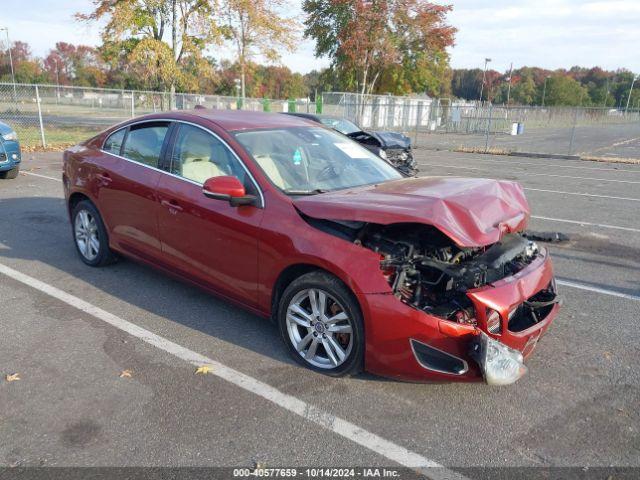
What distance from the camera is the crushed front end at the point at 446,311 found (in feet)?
9.70

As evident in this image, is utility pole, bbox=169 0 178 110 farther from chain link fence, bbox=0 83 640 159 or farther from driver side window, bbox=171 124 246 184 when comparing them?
driver side window, bbox=171 124 246 184

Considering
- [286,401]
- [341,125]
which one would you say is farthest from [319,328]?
[341,125]

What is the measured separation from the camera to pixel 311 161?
4121 millimetres

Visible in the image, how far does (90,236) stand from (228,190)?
8.41 ft

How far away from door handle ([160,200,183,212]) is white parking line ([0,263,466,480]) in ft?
3.27

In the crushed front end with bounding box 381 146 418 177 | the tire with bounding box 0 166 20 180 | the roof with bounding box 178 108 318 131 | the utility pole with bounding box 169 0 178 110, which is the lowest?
the tire with bounding box 0 166 20 180

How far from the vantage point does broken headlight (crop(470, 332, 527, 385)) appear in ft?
9.48

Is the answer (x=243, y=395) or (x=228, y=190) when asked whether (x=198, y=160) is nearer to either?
(x=228, y=190)

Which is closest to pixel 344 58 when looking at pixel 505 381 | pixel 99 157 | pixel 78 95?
pixel 78 95

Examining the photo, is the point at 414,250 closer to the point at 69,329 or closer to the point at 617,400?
the point at 617,400

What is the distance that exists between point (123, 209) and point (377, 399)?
3.00 metres

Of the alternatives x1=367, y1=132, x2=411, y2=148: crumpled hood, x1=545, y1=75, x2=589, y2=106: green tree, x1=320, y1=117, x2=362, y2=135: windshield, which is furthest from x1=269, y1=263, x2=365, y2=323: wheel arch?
x1=545, y1=75, x2=589, y2=106: green tree

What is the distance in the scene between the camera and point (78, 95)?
83.8ft

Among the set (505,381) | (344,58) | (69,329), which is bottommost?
(69,329)
